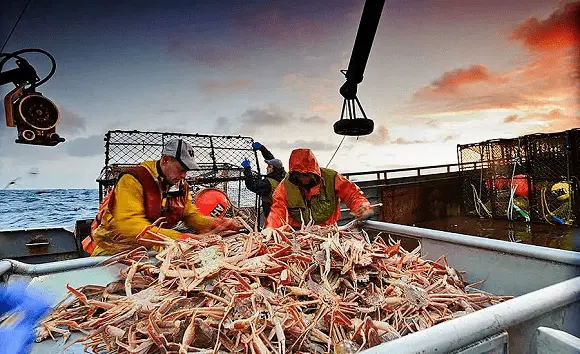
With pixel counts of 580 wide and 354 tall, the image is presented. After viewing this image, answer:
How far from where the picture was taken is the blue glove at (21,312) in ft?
4.95

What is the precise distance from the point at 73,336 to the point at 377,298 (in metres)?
1.39

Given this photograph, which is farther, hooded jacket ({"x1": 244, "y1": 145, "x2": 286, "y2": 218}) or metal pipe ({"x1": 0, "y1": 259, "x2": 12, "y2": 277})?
hooded jacket ({"x1": 244, "y1": 145, "x2": 286, "y2": 218})

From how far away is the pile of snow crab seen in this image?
4.29ft

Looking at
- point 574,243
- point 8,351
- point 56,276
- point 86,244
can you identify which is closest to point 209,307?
point 8,351

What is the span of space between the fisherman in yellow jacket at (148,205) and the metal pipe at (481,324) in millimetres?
1797

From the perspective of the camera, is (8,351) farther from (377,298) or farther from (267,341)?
(377,298)

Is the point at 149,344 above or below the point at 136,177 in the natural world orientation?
below

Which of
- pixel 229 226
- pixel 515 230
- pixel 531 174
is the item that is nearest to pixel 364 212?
pixel 229 226

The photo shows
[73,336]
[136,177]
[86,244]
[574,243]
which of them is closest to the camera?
[73,336]

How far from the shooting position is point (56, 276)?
2.17 metres

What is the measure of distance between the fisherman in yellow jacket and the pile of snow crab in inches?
27.6

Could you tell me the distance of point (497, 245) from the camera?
93.8 inches

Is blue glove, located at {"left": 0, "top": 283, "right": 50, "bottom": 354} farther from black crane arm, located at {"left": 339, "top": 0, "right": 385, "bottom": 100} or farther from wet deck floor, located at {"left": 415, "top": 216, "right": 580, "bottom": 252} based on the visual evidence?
wet deck floor, located at {"left": 415, "top": 216, "right": 580, "bottom": 252}

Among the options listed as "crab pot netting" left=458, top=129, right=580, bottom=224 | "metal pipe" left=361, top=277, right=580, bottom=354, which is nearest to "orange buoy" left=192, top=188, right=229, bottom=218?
"metal pipe" left=361, top=277, right=580, bottom=354
